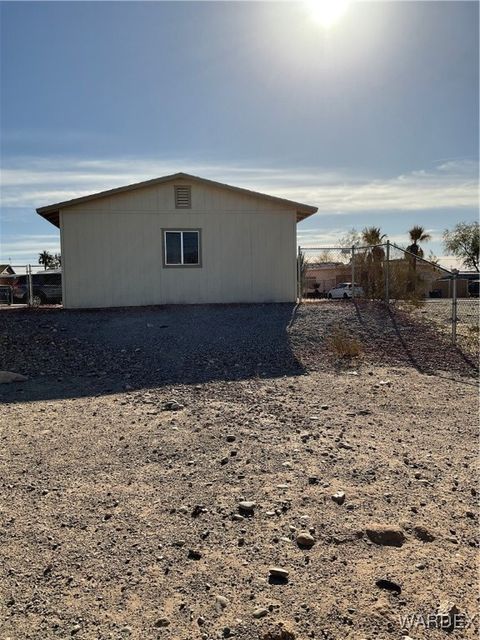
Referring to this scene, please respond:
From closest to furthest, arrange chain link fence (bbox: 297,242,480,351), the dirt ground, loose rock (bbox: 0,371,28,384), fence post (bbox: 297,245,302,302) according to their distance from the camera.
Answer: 1. the dirt ground
2. loose rock (bbox: 0,371,28,384)
3. chain link fence (bbox: 297,242,480,351)
4. fence post (bbox: 297,245,302,302)

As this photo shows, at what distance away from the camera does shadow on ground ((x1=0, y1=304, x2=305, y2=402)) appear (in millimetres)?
7238

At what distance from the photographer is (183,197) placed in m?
14.1

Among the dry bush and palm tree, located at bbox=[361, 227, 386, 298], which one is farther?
palm tree, located at bbox=[361, 227, 386, 298]

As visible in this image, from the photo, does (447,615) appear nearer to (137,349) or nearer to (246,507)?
(246,507)

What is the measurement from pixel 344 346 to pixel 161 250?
23.4 ft

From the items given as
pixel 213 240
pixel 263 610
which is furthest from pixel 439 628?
pixel 213 240

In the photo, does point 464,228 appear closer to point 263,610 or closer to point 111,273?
point 111,273

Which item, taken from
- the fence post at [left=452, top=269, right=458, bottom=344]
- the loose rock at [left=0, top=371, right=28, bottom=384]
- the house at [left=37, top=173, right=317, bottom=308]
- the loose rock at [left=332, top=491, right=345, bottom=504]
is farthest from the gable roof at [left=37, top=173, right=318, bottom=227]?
the loose rock at [left=332, top=491, right=345, bottom=504]

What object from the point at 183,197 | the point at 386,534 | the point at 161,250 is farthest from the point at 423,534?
the point at 183,197

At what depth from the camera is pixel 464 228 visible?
47.6m

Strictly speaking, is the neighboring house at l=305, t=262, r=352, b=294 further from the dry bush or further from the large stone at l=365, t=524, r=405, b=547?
the large stone at l=365, t=524, r=405, b=547

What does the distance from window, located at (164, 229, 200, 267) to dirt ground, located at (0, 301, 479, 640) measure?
6.91 m

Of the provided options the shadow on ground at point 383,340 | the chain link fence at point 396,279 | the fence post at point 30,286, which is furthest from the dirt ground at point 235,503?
the fence post at point 30,286

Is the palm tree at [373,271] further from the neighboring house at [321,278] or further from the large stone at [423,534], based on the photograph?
the neighboring house at [321,278]
